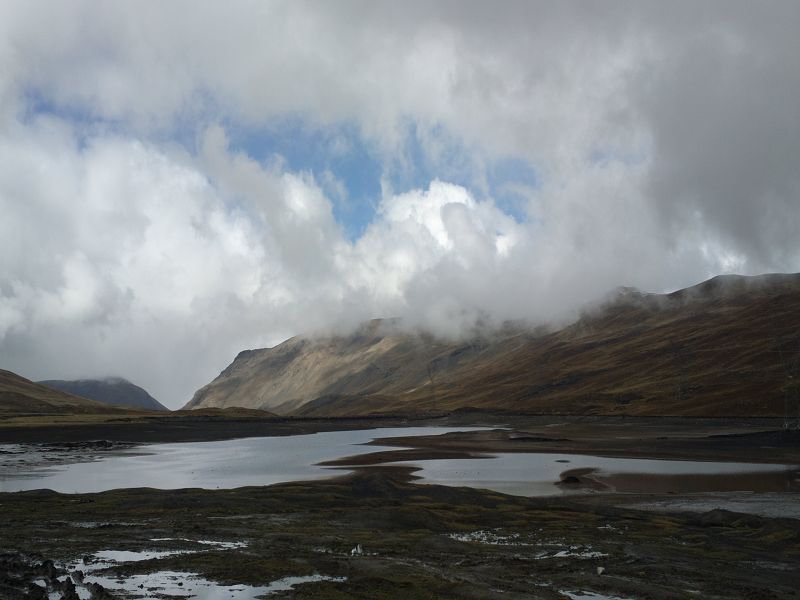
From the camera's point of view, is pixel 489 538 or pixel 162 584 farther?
pixel 489 538

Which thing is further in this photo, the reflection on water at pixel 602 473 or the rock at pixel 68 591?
the reflection on water at pixel 602 473

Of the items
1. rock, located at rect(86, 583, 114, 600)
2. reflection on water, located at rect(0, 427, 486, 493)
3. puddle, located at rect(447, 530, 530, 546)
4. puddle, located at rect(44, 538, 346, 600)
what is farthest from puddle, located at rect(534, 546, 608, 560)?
reflection on water, located at rect(0, 427, 486, 493)

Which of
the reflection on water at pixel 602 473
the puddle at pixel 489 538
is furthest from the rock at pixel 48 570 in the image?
the reflection on water at pixel 602 473

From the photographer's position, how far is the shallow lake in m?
55.7

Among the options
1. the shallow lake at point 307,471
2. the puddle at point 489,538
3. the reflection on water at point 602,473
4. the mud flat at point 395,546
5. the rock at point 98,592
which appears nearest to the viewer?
the rock at point 98,592

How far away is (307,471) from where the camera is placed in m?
68.9

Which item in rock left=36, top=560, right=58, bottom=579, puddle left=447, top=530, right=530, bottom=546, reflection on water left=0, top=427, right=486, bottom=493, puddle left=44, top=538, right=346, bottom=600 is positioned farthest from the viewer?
reflection on water left=0, top=427, right=486, bottom=493

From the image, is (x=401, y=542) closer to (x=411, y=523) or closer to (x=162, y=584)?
(x=411, y=523)

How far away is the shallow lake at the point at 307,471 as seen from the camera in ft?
183

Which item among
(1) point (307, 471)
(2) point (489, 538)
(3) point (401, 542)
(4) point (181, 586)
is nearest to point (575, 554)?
(2) point (489, 538)

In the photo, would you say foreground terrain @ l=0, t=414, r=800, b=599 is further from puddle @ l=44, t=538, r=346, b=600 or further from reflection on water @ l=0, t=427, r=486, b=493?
reflection on water @ l=0, t=427, r=486, b=493

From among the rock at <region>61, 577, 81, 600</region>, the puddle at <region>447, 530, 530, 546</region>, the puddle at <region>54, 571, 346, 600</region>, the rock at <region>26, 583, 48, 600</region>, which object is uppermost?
the rock at <region>26, 583, 48, 600</region>

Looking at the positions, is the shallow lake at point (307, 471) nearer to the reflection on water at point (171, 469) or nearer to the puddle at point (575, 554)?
the reflection on water at point (171, 469)

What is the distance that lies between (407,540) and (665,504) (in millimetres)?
22032
